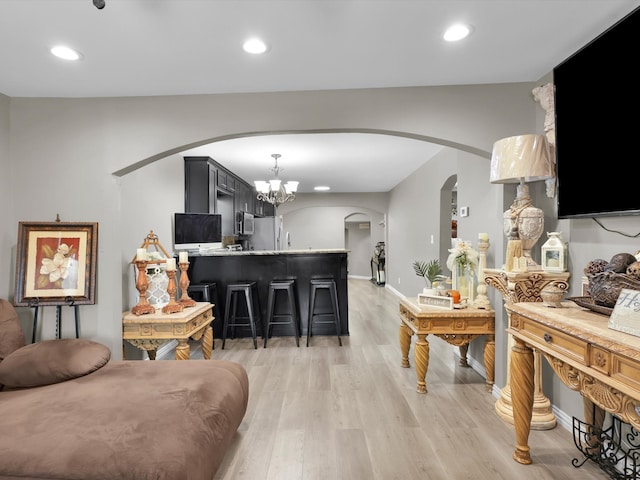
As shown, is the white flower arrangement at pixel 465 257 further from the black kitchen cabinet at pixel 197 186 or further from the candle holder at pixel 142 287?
the black kitchen cabinet at pixel 197 186

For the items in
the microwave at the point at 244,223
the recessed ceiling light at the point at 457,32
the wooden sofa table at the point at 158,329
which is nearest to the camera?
the recessed ceiling light at the point at 457,32

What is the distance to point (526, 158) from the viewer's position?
216cm

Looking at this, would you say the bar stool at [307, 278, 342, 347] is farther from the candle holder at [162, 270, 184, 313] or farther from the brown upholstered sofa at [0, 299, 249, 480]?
the brown upholstered sofa at [0, 299, 249, 480]

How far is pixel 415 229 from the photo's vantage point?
671 cm

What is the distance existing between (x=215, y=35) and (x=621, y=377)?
2.34m

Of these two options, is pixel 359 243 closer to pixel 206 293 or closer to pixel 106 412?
pixel 206 293

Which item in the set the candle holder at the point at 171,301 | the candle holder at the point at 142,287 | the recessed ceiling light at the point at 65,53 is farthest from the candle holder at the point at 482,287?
the recessed ceiling light at the point at 65,53

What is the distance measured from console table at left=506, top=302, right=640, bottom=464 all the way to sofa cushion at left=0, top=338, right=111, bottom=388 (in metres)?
2.47

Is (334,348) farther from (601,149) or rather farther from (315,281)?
(601,149)

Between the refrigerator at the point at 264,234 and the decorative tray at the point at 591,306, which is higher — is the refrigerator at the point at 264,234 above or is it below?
above

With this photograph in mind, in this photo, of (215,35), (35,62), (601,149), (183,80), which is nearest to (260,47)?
(215,35)

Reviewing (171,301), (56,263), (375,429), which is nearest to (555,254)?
(375,429)

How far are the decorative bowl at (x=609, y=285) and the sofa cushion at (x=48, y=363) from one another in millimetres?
2702

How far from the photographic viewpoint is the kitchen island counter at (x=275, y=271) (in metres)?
4.60
